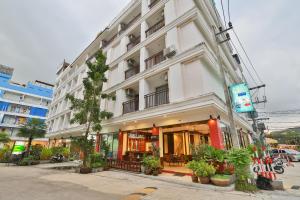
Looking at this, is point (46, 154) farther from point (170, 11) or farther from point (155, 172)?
point (170, 11)

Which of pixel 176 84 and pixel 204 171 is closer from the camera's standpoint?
Answer: pixel 204 171

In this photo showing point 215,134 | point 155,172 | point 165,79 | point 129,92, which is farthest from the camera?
point 129,92

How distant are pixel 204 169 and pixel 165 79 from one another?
6397mm

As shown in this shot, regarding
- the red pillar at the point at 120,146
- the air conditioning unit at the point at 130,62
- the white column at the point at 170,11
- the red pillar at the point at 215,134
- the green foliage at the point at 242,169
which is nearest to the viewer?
the green foliage at the point at 242,169

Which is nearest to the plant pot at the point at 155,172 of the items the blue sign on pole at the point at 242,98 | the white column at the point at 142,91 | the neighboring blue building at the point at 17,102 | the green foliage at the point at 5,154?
the white column at the point at 142,91

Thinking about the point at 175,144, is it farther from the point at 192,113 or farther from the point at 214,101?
the point at 214,101

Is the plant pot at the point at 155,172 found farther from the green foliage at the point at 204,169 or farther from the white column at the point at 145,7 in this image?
the white column at the point at 145,7

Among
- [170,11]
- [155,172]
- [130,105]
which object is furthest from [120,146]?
[170,11]

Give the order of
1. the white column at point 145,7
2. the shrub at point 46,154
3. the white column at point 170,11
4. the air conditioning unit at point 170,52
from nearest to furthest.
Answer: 1. the air conditioning unit at point 170,52
2. the white column at point 170,11
3. the white column at point 145,7
4. the shrub at point 46,154

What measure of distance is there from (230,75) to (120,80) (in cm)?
1148

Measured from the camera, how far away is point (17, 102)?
3781cm

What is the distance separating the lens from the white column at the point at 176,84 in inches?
372

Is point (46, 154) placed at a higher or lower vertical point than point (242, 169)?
higher

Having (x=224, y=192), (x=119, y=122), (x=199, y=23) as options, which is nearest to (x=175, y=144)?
(x=119, y=122)
